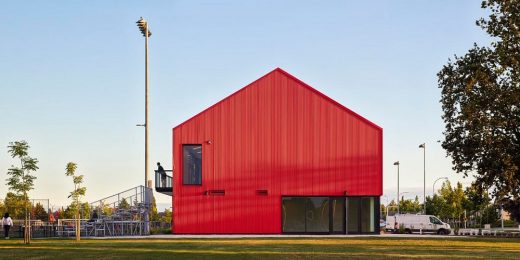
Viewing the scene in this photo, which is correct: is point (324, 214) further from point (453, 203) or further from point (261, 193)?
point (453, 203)

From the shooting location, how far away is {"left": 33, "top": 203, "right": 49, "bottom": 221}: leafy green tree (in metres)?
50.9

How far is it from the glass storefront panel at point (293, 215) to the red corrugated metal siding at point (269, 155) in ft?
1.36

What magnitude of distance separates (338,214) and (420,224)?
1424cm

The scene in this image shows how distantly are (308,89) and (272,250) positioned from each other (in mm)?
20027

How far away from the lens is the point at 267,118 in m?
43.8

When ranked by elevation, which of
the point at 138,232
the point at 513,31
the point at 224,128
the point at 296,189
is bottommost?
the point at 138,232

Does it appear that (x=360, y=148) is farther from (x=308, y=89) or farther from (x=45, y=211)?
(x=45, y=211)

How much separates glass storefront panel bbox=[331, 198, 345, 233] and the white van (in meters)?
12.4

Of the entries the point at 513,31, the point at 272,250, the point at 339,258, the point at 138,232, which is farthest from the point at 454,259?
the point at 138,232

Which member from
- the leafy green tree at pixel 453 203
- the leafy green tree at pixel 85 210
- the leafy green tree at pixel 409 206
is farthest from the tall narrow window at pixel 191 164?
the leafy green tree at pixel 409 206

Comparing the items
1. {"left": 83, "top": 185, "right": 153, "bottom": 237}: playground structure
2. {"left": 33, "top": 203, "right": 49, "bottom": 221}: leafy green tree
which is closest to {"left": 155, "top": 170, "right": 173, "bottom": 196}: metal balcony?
{"left": 83, "top": 185, "right": 153, "bottom": 237}: playground structure

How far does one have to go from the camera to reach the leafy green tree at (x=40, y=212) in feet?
167

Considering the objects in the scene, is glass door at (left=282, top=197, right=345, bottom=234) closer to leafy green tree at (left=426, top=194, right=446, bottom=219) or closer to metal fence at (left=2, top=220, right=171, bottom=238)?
metal fence at (left=2, top=220, right=171, bottom=238)

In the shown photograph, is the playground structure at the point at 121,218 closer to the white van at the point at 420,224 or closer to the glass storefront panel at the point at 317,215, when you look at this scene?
the glass storefront panel at the point at 317,215
